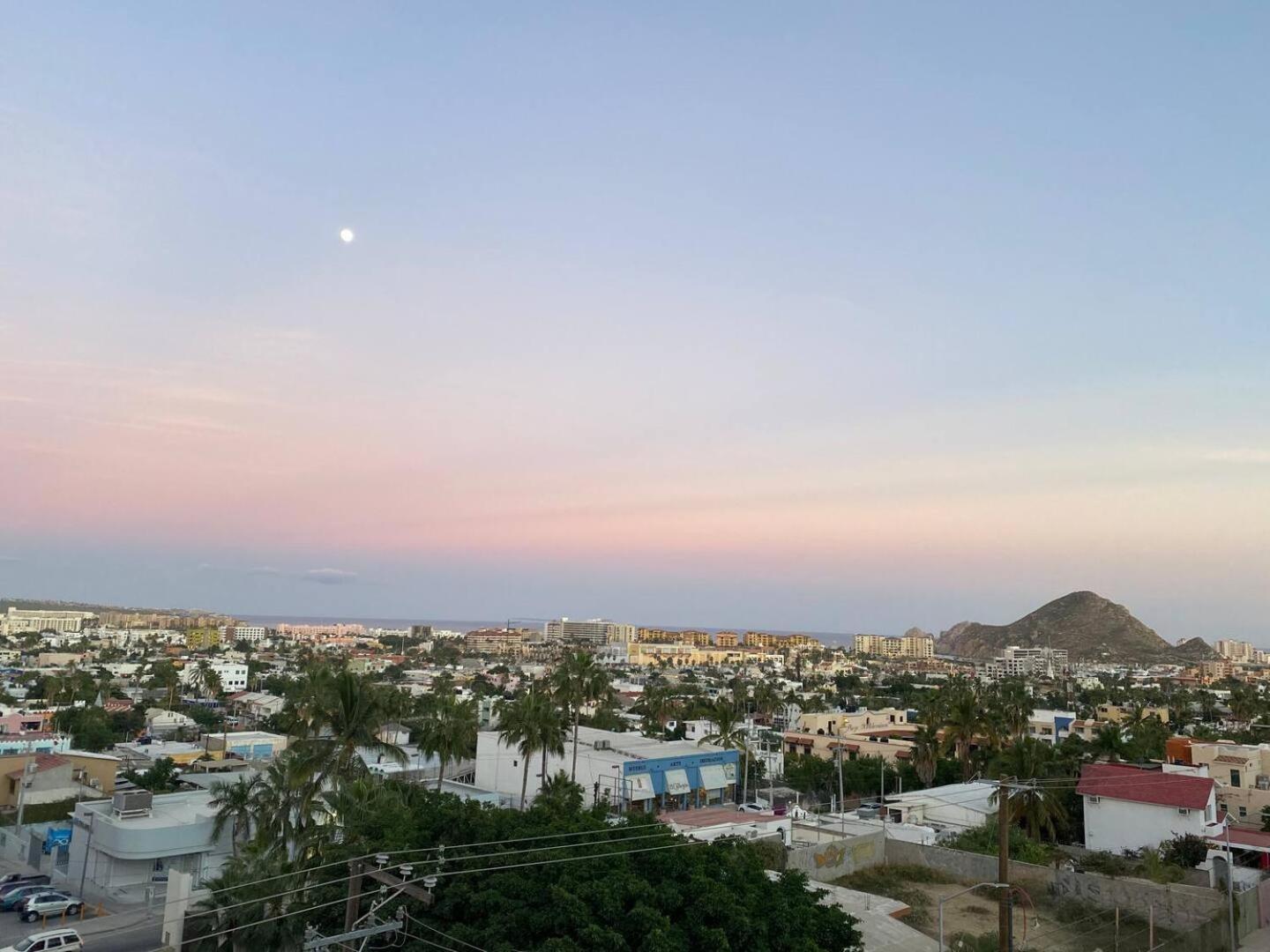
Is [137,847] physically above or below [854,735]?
above

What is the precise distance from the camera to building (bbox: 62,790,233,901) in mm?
33750

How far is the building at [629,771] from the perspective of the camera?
4678cm

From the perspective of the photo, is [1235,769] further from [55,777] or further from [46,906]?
[55,777]

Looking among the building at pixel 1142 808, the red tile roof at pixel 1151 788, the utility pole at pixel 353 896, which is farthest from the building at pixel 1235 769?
the utility pole at pixel 353 896

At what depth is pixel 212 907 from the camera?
21062 mm

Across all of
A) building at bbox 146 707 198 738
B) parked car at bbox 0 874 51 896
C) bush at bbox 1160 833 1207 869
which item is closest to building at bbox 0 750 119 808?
parked car at bbox 0 874 51 896

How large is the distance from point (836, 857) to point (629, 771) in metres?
13.9

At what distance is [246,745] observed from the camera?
66.0 metres

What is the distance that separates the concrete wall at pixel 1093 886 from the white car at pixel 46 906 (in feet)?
104

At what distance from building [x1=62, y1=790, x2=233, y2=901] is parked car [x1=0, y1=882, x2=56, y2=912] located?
181 cm

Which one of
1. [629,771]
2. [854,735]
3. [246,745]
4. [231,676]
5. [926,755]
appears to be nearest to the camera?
[629,771]

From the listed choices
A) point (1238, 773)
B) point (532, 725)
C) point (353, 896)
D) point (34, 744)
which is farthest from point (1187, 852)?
point (34, 744)

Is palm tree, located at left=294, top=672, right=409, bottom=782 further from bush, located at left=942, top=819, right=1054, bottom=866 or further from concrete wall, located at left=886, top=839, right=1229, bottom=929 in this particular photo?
bush, located at left=942, top=819, right=1054, bottom=866

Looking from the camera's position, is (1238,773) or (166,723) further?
(166,723)
